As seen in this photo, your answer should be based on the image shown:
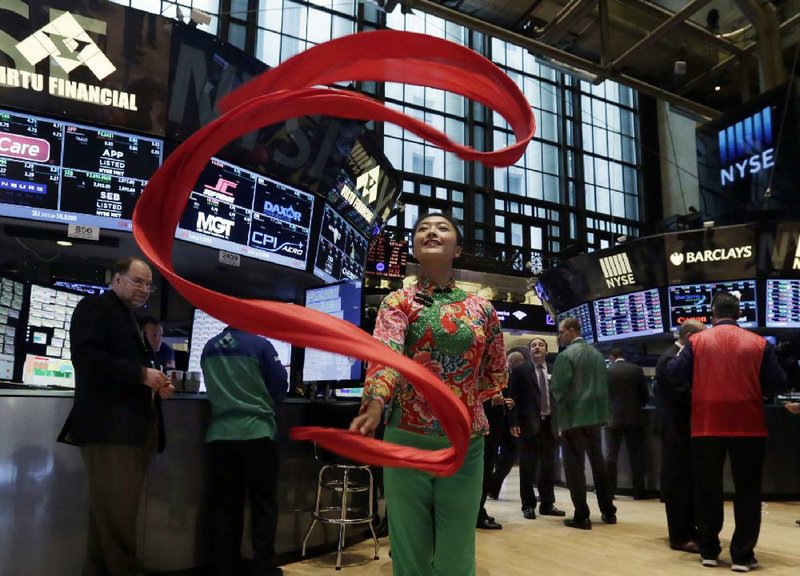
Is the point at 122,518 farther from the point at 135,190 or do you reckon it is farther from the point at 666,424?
the point at 666,424

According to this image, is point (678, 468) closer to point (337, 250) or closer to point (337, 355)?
point (337, 355)

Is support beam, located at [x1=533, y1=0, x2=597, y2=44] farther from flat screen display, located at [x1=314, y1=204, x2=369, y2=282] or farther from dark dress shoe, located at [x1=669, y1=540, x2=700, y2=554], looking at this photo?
dark dress shoe, located at [x1=669, y1=540, x2=700, y2=554]

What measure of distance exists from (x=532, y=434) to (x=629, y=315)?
5.70 metres

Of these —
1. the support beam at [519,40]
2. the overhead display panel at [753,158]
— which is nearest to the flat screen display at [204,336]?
the support beam at [519,40]

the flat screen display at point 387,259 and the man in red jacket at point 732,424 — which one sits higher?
the flat screen display at point 387,259

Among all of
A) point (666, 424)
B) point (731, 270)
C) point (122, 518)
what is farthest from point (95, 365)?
point (731, 270)

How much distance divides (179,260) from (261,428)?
9.46 ft

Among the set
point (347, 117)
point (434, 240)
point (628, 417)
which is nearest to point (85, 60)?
point (347, 117)

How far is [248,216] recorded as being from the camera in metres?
5.97

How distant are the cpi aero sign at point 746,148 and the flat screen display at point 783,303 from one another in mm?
3664

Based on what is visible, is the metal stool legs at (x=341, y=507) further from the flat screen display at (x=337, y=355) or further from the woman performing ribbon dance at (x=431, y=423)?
the woman performing ribbon dance at (x=431, y=423)

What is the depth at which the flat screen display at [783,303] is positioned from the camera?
9586 millimetres

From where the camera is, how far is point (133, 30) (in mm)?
5219

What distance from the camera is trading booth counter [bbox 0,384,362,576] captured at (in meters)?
3.37
